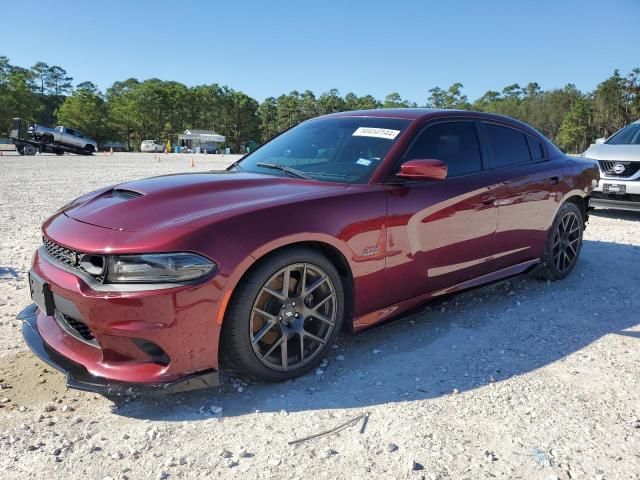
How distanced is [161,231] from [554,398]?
2277 millimetres

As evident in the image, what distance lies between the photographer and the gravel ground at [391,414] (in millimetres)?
2141

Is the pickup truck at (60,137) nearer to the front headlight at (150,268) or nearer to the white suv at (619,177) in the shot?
the white suv at (619,177)

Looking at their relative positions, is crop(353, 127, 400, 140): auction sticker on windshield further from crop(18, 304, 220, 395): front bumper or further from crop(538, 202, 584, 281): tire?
crop(538, 202, 584, 281): tire

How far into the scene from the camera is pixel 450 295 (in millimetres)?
3625

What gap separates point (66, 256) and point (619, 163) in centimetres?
853

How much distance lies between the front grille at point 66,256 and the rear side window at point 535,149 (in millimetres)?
Result: 3799

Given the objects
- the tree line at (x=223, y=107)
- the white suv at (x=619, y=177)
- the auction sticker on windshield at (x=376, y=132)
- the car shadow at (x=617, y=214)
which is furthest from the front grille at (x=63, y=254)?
the tree line at (x=223, y=107)

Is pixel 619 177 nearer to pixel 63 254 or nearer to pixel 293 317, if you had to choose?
pixel 293 317

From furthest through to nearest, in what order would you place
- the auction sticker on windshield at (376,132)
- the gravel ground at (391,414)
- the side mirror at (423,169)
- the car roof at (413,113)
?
the car roof at (413,113) < the auction sticker on windshield at (376,132) < the side mirror at (423,169) < the gravel ground at (391,414)

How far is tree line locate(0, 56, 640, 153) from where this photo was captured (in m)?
67.1

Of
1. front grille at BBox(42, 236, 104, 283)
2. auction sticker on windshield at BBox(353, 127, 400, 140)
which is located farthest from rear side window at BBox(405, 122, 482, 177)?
front grille at BBox(42, 236, 104, 283)

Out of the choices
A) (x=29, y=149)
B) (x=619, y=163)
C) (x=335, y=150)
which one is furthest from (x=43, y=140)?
(x=335, y=150)

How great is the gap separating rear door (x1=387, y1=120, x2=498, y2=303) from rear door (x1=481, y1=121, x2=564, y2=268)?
16cm

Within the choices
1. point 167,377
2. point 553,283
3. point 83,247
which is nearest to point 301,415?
point 167,377
